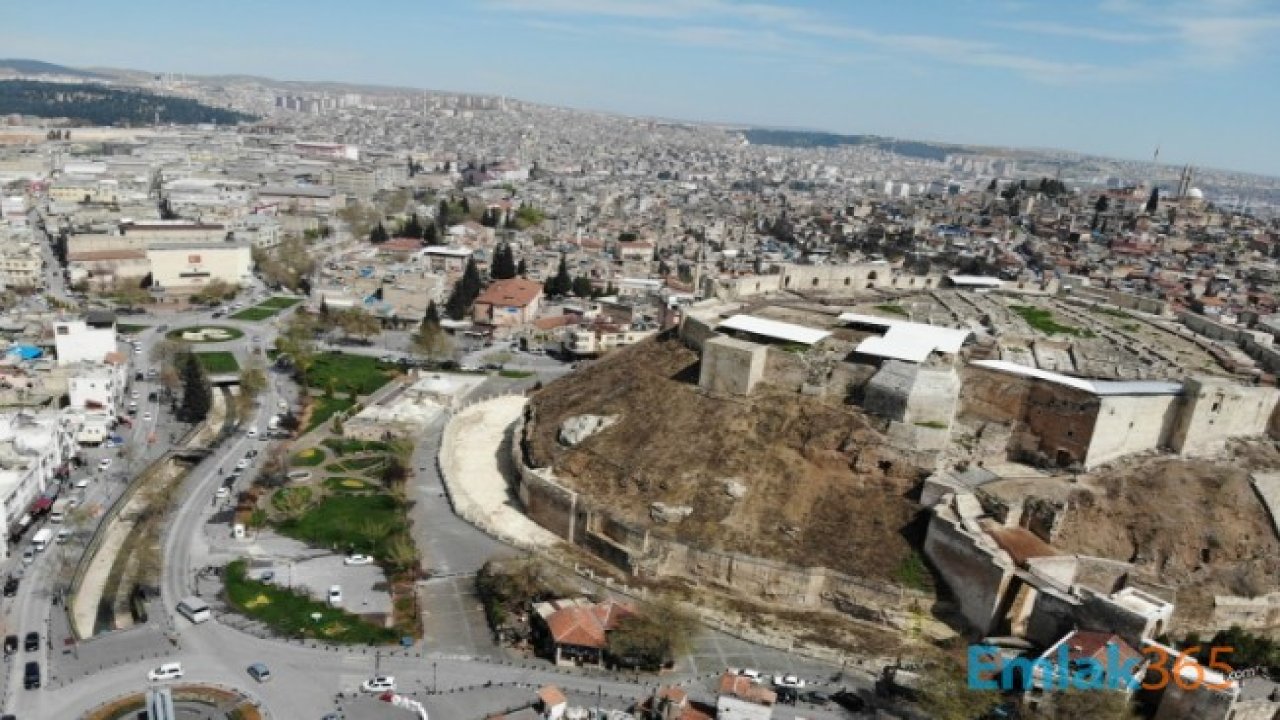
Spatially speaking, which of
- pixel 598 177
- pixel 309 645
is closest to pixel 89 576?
pixel 309 645

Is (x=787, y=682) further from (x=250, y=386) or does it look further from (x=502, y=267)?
(x=502, y=267)

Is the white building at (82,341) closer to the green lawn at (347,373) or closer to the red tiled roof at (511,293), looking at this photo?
the green lawn at (347,373)

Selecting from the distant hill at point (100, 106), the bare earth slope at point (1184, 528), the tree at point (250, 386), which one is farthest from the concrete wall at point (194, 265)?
the distant hill at point (100, 106)

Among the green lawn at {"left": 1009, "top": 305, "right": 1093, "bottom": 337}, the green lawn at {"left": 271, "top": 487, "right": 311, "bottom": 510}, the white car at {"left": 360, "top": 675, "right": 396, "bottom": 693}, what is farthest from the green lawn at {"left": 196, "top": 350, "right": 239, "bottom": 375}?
the green lawn at {"left": 1009, "top": 305, "right": 1093, "bottom": 337}

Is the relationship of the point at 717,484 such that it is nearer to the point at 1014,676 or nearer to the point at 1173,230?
the point at 1014,676

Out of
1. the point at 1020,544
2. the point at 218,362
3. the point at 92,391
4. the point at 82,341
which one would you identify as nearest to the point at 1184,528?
the point at 1020,544
